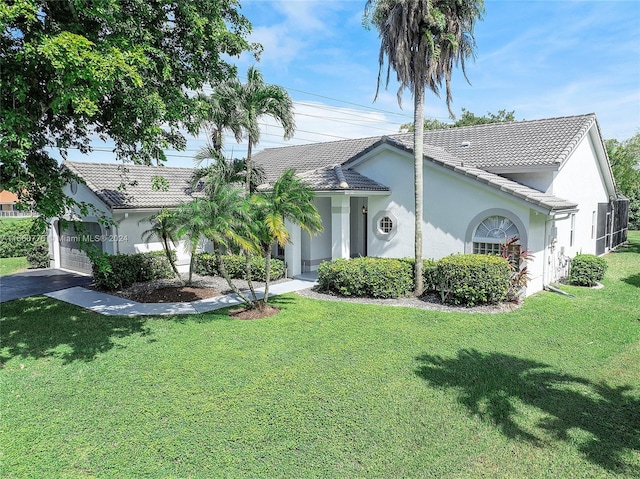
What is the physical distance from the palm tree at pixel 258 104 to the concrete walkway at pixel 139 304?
5.93 m

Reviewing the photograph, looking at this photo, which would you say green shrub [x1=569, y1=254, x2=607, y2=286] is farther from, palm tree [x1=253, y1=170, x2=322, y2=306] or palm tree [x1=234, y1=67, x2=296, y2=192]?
palm tree [x1=234, y1=67, x2=296, y2=192]

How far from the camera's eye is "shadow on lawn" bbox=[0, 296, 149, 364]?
9.09 metres

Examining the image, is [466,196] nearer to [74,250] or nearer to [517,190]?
[517,190]

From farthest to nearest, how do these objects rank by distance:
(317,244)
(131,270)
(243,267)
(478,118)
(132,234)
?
(478,118)
(317,244)
(132,234)
(243,267)
(131,270)

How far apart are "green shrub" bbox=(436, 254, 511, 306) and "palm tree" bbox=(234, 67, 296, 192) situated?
816 cm

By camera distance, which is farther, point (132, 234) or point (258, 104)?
point (132, 234)

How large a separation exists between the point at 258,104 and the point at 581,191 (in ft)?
51.0

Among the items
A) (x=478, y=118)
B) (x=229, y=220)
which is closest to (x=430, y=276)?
(x=229, y=220)

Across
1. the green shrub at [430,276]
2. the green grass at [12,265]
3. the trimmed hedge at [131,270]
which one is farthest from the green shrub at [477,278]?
the green grass at [12,265]

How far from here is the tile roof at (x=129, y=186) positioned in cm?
1822

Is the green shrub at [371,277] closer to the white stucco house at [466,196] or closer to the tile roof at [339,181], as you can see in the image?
the white stucco house at [466,196]

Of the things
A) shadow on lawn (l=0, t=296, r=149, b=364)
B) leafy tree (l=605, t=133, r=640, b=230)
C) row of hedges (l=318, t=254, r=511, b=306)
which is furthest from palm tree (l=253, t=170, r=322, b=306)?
leafy tree (l=605, t=133, r=640, b=230)

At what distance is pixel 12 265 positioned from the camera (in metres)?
22.8

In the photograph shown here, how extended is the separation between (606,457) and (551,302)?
8695mm
